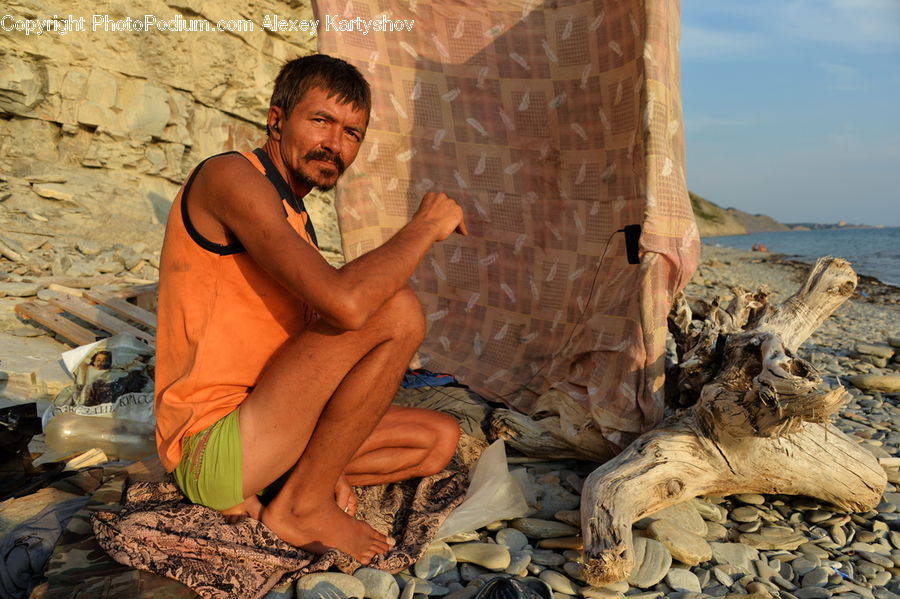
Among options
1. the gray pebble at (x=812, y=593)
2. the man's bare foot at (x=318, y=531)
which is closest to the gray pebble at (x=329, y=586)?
the man's bare foot at (x=318, y=531)

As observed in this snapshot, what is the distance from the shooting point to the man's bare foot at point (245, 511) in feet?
7.24

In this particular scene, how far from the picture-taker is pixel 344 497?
2.47 metres

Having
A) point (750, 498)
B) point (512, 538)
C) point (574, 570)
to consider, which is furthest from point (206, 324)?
point (750, 498)

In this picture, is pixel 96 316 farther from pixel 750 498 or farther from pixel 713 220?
pixel 713 220

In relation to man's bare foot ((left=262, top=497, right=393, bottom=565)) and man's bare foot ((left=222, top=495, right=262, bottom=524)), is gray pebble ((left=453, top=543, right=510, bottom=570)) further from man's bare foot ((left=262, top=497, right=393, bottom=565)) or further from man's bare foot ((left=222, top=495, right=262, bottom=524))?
man's bare foot ((left=222, top=495, right=262, bottom=524))

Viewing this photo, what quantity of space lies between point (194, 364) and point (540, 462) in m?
1.81

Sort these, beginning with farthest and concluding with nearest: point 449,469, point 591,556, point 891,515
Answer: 1. point 449,469
2. point 891,515
3. point 591,556

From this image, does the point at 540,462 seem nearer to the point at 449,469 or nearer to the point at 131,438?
the point at 449,469

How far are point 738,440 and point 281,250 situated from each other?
1.96 meters

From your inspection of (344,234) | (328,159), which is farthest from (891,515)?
(344,234)

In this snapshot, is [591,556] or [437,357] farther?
→ [437,357]

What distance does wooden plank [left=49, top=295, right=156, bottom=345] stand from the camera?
476 cm

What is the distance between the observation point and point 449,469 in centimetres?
289

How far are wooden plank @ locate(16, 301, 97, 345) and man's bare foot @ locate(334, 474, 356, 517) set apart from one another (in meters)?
3.37
